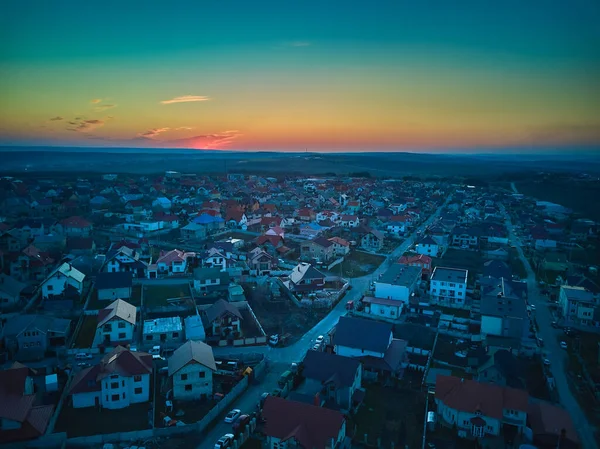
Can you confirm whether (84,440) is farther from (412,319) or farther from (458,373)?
(412,319)

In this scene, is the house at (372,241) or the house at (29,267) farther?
the house at (372,241)

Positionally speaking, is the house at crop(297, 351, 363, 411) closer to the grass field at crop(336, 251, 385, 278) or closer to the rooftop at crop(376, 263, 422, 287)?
the rooftop at crop(376, 263, 422, 287)

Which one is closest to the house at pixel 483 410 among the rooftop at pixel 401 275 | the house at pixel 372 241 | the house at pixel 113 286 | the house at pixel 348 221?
the rooftop at pixel 401 275

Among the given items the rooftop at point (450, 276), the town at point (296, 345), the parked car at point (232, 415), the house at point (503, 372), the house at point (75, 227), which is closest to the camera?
the town at point (296, 345)

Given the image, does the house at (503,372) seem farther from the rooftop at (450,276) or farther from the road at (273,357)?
the rooftop at (450,276)

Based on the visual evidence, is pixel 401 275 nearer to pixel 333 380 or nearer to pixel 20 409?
→ pixel 333 380

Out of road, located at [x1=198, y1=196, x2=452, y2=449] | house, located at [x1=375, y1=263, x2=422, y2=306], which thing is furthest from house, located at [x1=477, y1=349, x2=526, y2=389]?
house, located at [x1=375, y1=263, x2=422, y2=306]

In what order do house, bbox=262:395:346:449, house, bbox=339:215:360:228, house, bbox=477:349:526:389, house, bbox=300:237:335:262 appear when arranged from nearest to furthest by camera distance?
house, bbox=262:395:346:449 < house, bbox=477:349:526:389 < house, bbox=300:237:335:262 < house, bbox=339:215:360:228
